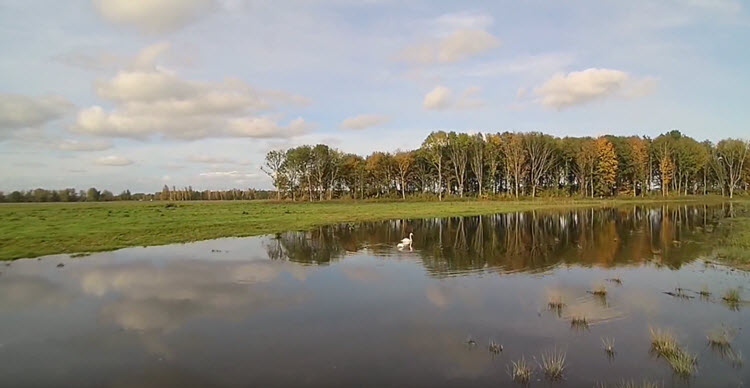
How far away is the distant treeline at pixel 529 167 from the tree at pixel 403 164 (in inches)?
9.4

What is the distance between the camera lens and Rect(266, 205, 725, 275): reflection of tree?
64.5 ft

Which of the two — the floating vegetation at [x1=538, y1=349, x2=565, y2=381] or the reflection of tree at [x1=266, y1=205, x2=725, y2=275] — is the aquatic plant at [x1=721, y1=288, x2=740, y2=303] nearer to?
the reflection of tree at [x1=266, y1=205, x2=725, y2=275]

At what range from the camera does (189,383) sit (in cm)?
788

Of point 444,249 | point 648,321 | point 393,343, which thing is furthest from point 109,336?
point 444,249

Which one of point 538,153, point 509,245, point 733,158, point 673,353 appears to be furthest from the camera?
point 733,158

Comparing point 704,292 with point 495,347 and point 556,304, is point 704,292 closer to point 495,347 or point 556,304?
point 556,304

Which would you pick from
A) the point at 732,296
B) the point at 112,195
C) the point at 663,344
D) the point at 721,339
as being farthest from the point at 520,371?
the point at 112,195

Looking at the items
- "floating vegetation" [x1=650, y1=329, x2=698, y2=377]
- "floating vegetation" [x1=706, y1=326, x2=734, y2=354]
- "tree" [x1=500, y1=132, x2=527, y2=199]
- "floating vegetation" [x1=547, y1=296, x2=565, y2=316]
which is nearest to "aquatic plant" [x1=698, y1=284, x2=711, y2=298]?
"floating vegetation" [x1=706, y1=326, x2=734, y2=354]

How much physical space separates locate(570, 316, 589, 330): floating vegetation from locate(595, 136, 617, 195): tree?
88125 mm

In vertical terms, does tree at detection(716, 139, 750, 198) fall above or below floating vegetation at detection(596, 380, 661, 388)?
above

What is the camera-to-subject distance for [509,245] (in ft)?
83.5

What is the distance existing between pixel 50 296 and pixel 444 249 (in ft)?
56.4

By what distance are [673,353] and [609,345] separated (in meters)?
1.08

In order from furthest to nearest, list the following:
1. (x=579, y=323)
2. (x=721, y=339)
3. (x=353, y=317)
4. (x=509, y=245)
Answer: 1. (x=509, y=245)
2. (x=353, y=317)
3. (x=579, y=323)
4. (x=721, y=339)
